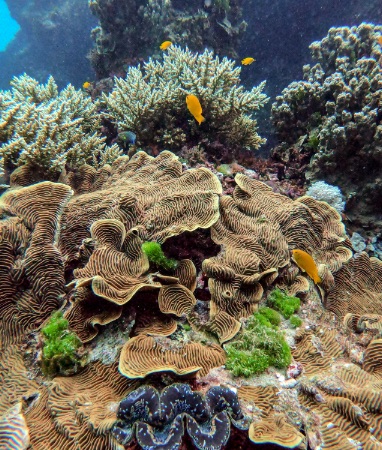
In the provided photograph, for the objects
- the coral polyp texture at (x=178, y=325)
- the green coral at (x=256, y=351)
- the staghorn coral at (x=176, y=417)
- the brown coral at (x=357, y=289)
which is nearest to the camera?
the staghorn coral at (x=176, y=417)

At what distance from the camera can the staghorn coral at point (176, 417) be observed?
5.94 ft

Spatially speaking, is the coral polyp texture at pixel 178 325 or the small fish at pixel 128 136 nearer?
the coral polyp texture at pixel 178 325

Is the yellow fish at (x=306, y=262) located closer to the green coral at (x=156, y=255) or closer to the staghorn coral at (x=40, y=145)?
the green coral at (x=156, y=255)

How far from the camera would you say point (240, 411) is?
2.03m

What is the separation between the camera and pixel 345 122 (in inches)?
215

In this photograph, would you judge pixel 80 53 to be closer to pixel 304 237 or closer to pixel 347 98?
pixel 347 98

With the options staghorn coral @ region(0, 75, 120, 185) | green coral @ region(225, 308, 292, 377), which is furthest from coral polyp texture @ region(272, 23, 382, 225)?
green coral @ region(225, 308, 292, 377)

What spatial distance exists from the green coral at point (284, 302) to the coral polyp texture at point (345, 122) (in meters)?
3.46

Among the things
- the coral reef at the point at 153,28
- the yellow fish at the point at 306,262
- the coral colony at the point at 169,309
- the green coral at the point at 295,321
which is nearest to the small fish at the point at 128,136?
the coral colony at the point at 169,309

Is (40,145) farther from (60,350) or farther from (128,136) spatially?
(60,350)

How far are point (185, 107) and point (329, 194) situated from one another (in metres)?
3.02

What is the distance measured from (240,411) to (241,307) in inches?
36.9

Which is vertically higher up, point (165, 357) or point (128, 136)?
point (128, 136)

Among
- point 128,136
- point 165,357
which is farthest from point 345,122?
point 165,357
